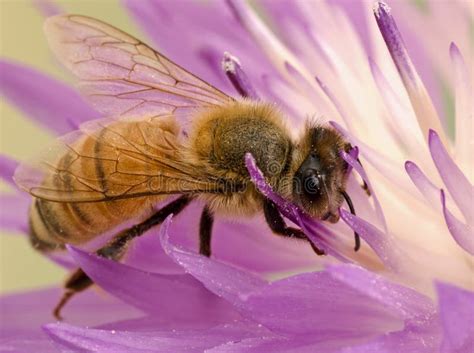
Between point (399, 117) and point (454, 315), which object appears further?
point (399, 117)

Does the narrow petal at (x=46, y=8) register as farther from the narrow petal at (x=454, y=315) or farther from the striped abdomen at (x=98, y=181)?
the narrow petal at (x=454, y=315)

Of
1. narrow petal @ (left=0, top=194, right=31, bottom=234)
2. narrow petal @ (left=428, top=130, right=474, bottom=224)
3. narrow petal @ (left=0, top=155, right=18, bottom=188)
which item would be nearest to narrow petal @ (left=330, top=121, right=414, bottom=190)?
narrow petal @ (left=428, top=130, right=474, bottom=224)

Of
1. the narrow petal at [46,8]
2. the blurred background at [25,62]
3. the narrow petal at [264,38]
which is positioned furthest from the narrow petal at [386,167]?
the blurred background at [25,62]

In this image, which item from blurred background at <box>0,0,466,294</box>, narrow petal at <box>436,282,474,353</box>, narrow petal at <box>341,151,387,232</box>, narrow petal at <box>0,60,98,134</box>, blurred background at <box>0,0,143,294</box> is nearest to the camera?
narrow petal at <box>436,282,474,353</box>

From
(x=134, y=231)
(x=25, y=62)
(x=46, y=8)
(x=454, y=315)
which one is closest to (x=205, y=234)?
(x=134, y=231)

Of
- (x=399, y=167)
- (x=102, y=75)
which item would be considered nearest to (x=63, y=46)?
(x=102, y=75)

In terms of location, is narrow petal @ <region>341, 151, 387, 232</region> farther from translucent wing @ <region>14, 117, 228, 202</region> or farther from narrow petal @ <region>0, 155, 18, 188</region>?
narrow petal @ <region>0, 155, 18, 188</region>

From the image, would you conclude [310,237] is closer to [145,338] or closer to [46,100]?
[145,338]
